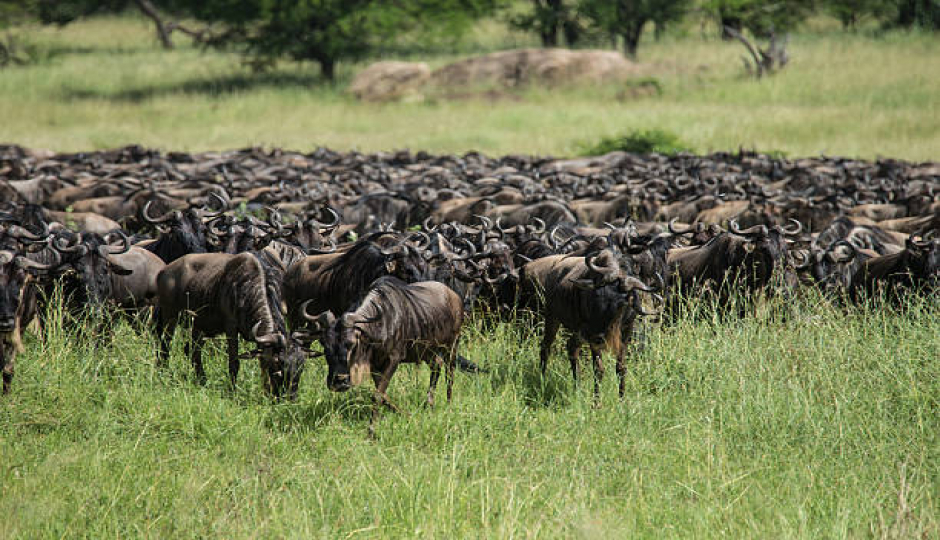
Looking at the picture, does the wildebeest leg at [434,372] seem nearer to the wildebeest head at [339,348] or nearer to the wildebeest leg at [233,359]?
the wildebeest head at [339,348]

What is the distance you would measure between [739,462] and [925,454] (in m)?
1.18

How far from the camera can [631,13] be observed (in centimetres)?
5403

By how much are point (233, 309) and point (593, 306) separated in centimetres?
272

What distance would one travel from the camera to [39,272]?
26.8 ft

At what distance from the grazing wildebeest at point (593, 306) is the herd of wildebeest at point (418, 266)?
0.02 m

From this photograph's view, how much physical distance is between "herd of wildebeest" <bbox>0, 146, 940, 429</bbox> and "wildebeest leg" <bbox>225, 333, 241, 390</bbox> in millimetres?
12

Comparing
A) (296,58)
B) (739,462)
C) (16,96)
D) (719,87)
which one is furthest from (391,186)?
(16,96)

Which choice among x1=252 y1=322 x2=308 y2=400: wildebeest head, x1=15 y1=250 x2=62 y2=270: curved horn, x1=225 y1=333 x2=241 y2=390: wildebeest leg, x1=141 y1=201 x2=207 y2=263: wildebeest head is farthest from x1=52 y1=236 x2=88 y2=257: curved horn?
x1=252 y1=322 x2=308 y2=400: wildebeest head

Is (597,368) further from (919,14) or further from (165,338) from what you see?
(919,14)

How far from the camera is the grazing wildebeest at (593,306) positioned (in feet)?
23.0

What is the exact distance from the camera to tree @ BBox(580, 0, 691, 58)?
53.8m

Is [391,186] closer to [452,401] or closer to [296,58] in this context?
[452,401]

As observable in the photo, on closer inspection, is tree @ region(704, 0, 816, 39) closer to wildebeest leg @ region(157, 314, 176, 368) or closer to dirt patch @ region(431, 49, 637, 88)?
dirt patch @ region(431, 49, 637, 88)

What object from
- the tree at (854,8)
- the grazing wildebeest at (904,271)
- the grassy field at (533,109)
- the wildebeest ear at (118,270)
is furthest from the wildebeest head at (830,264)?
the tree at (854,8)
